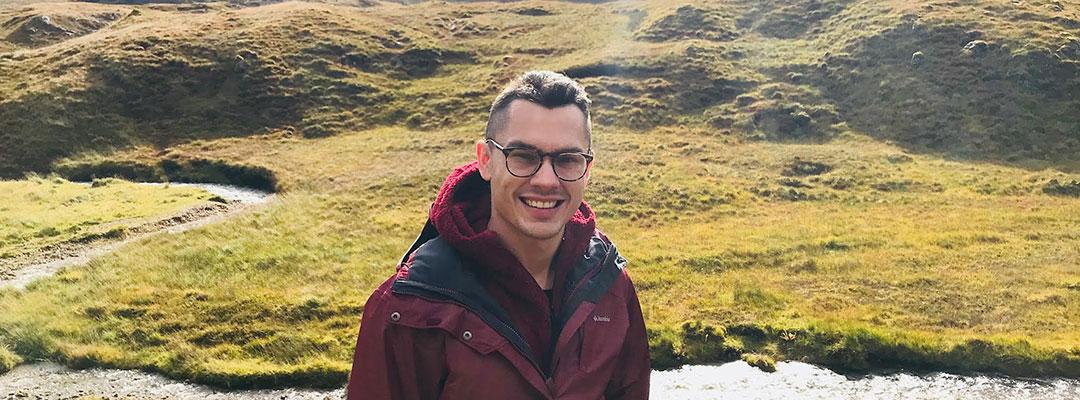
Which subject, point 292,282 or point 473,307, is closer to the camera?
point 473,307

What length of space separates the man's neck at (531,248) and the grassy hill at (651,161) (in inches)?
526

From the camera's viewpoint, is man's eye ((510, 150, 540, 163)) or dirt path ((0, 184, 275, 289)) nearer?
man's eye ((510, 150, 540, 163))

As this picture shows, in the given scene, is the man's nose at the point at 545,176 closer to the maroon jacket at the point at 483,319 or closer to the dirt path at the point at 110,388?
the maroon jacket at the point at 483,319

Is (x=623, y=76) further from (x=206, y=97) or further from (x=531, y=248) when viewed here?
(x=531, y=248)

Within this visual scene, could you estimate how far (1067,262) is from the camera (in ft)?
84.0

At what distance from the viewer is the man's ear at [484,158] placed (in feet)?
16.9

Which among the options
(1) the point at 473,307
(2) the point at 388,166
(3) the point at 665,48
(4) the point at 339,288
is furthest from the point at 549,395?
(3) the point at 665,48

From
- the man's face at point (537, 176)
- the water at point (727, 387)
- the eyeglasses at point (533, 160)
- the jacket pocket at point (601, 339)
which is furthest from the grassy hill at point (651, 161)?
the eyeglasses at point (533, 160)

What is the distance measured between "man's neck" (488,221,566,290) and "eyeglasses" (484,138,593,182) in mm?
478

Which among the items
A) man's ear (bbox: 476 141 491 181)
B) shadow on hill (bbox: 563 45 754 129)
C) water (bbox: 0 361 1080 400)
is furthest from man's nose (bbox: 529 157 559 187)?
shadow on hill (bbox: 563 45 754 129)

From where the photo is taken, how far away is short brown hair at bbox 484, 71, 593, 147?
4.83m

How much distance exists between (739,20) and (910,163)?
124 ft

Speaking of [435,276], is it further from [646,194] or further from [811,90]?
[811,90]

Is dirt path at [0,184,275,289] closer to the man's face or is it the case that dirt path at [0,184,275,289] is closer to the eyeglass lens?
the man's face
